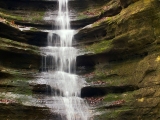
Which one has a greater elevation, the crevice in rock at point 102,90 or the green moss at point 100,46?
the green moss at point 100,46

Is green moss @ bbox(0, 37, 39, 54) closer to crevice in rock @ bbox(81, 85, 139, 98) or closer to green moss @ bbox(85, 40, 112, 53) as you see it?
green moss @ bbox(85, 40, 112, 53)

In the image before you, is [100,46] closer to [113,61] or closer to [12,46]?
[113,61]

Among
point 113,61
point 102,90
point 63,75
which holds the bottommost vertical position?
point 102,90

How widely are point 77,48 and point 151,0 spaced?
25.8 ft

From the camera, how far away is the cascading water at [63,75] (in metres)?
15.3

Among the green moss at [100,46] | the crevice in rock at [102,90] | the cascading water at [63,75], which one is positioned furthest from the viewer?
the green moss at [100,46]

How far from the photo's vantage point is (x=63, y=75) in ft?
61.6

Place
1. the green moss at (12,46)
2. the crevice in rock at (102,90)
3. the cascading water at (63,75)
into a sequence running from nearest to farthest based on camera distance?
the cascading water at (63,75) → the crevice in rock at (102,90) → the green moss at (12,46)

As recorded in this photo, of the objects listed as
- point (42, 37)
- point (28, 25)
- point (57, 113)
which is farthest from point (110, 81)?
point (28, 25)

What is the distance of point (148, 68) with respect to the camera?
15.5m

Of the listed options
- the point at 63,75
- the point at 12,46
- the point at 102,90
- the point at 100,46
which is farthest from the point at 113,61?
the point at 12,46

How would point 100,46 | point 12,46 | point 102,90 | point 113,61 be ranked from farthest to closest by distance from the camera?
1. point 100,46
2. point 113,61
3. point 12,46
4. point 102,90

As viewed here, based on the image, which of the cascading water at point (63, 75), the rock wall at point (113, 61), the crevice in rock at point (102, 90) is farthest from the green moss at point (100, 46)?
the crevice in rock at point (102, 90)

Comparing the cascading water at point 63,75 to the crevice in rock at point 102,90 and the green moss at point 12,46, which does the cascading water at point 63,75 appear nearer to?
the crevice in rock at point 102,90
